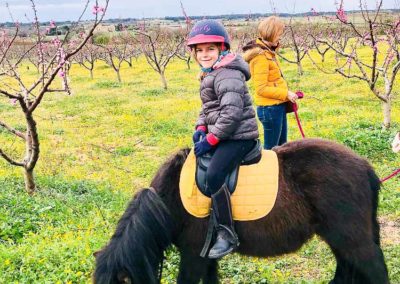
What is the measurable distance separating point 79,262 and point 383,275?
2802mm

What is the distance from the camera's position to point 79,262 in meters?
4.36

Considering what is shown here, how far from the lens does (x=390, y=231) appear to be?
17.0 ft

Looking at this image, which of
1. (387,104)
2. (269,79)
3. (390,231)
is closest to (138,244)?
(269,79)

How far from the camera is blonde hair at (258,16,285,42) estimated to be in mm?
4770

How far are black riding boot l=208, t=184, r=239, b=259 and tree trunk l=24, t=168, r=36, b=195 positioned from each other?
4.38m

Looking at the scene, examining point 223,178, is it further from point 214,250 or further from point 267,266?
point 267,266

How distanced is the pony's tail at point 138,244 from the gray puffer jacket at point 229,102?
721mm

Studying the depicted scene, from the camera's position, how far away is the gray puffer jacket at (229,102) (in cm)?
317

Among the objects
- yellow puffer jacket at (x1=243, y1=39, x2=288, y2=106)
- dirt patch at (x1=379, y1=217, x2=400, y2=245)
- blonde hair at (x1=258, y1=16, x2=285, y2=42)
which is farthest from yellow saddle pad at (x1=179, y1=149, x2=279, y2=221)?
dirt patch at (x1=379, y1=217, x2=400, y2=245)

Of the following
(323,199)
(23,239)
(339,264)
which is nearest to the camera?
(323,199)

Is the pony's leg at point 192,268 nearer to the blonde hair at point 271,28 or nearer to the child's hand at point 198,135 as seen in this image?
the child's hand at point 198,135

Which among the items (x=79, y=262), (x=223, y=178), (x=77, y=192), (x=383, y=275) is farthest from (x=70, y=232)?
(x=383, y=275)

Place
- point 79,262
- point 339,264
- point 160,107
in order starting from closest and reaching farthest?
point 339,264 → point 79,262 → point 160,107

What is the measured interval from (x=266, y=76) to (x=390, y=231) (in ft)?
7.73
